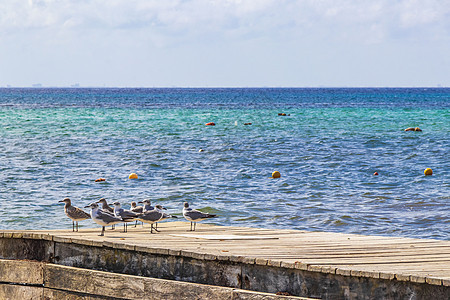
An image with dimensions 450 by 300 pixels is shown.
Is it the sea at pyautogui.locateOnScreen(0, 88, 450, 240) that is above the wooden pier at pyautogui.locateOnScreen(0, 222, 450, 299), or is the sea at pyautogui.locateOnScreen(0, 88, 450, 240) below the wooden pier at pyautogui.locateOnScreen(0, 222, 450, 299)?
below

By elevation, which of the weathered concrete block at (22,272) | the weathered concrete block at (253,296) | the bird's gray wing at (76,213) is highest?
the bird's gray wing at (76,213)

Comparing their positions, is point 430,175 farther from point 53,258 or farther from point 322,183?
point 53,258

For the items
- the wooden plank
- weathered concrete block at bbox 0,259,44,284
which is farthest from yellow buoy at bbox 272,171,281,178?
weathered concrete block at bbox 0,259,44,284

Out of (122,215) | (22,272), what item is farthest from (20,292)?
(122,215)

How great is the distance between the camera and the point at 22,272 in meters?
8.09

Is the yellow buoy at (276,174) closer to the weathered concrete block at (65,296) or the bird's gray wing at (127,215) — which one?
the bird's gray wing at (127,215)

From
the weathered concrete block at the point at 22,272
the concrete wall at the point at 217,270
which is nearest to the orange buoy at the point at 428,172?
the concrete wall at the point at 217,270

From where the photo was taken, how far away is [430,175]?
23.8 metres

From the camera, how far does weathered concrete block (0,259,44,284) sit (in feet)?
26.4

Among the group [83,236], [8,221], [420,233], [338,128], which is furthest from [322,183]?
[338,128]

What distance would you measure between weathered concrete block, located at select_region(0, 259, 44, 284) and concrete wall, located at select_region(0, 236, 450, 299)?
212 mm

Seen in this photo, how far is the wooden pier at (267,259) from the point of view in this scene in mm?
6660

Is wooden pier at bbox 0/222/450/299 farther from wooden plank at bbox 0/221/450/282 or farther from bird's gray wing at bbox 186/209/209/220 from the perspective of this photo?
bird's gray wing at bbox 186/209/209/220

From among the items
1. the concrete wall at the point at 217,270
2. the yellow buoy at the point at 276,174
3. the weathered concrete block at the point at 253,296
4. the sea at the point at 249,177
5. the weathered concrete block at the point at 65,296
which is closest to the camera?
the concrete wall at the point at 217,270
